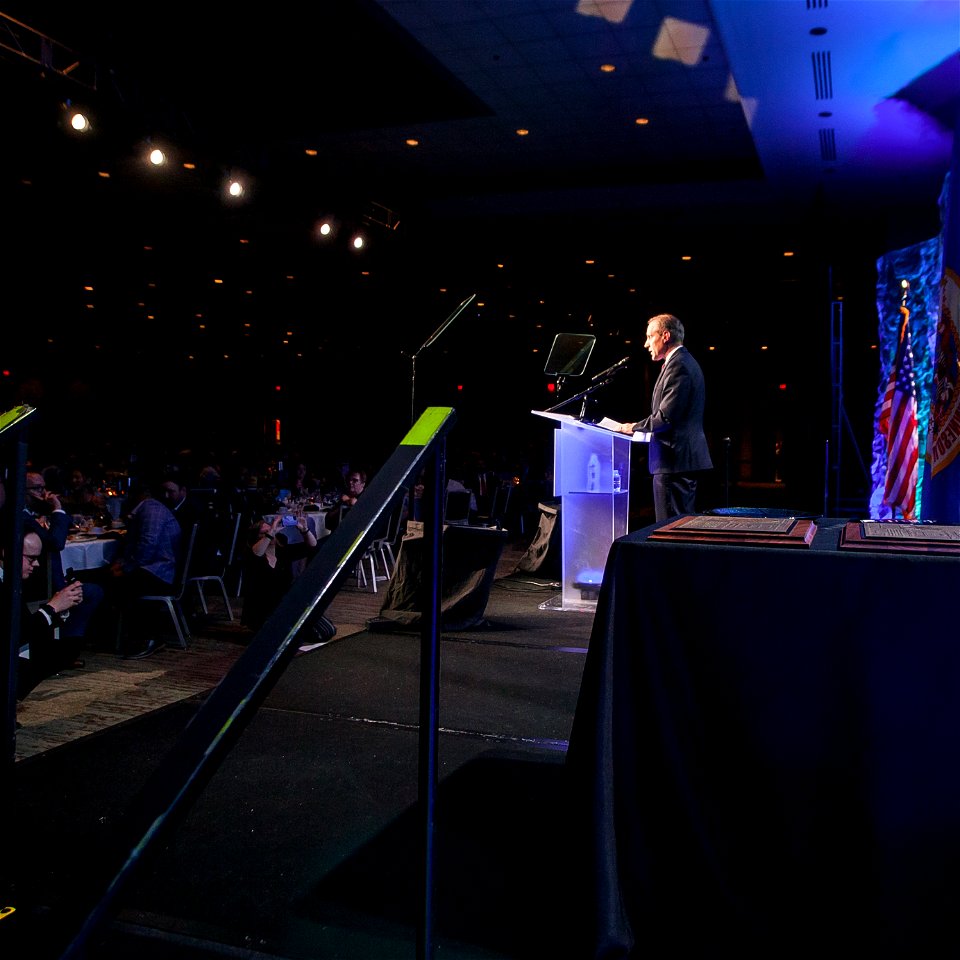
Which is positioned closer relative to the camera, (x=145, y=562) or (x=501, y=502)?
(x=145, y=562)

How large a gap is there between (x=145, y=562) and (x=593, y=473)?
2.77 metres

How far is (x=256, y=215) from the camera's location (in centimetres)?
1138

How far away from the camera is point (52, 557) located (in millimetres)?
4672

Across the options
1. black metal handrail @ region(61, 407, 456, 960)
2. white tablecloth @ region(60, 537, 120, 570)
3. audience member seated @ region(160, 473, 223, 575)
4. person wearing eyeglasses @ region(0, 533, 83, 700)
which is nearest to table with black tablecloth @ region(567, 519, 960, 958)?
black metal handrail @ region(61, 407, 456, 960)

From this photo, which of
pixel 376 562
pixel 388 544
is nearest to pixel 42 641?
pixel 388 544

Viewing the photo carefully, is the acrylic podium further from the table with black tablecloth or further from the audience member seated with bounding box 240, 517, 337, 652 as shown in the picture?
the table with black tablecloth

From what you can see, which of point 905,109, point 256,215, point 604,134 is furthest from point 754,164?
point 256,215

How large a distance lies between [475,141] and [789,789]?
898 cm

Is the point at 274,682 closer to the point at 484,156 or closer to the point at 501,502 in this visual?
the point at 484,156

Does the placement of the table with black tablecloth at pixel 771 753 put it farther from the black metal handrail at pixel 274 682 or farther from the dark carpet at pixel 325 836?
the black metal handrail at pixel 274 682

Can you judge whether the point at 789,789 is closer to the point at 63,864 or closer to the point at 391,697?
the point at 63,864

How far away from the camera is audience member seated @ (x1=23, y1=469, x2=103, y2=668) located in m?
4.27

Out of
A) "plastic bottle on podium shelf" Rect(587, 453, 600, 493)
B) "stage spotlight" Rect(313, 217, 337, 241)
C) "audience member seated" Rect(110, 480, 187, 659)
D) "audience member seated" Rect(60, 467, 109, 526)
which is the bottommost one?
"audience member seated" Rect(110, 480, 187, 659)

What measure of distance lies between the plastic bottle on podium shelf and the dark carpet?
6.25 feet
